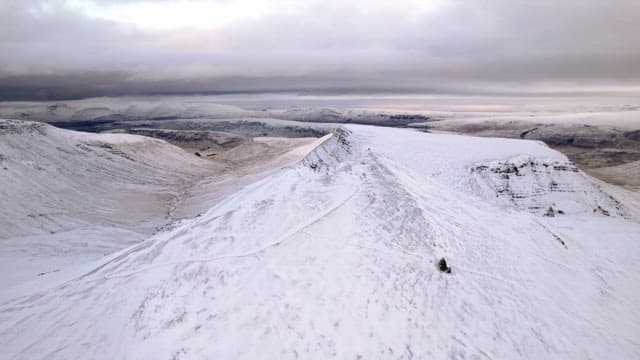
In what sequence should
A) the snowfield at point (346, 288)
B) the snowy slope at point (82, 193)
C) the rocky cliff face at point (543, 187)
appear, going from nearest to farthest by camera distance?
the snowfield at point (346, 288) < the rocky cliff face at point (543, 187) < the snowy slope at point (82, 193)

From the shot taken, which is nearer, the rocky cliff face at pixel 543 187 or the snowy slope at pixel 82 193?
the rocky cliff face at pixel 543 187

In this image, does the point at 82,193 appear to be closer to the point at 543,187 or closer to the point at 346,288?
the point at 543,187

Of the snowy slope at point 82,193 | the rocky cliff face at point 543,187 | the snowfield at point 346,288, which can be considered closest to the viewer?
the snowfield at point 346,288

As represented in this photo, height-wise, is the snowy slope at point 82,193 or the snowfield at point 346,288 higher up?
the snowfield at point 346,288

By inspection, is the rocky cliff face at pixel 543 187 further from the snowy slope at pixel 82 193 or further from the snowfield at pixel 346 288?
the snowy slope at pixel 82 193

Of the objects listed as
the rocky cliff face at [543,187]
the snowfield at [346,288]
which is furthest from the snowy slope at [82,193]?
the rocky cliff face at [543,187]

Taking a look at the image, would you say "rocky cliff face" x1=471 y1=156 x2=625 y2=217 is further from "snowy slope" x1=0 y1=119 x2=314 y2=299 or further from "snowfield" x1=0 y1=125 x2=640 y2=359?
"snowy slope" x1=0 y1=119 x2=314 y2=299

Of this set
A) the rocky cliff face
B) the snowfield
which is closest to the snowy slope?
the snowfield

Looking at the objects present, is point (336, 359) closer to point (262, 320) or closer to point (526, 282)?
point (262, 320)

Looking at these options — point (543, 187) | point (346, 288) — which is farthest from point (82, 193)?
point (346, 288)
